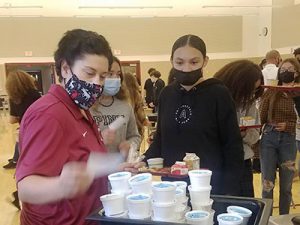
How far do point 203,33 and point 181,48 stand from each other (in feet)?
37.9

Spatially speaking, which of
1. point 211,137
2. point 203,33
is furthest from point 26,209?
point 203,33

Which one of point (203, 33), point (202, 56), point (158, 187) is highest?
point (203, 33)

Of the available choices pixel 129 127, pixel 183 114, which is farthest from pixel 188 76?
pixel 129 127

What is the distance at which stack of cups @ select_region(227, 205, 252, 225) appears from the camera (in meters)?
1.10

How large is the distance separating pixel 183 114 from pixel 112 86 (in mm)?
593

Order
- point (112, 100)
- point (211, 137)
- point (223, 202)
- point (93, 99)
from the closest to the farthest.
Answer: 1. point (223, 202)
2. point (93, 99)
3. point (211, 137)
4. point (112, 100)

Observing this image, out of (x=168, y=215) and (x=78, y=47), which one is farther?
(x=78, y=47)

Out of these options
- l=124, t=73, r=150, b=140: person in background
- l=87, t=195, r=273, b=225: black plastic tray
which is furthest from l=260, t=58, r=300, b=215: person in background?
l=87, t=195, r=273, b=225: black plastic tray

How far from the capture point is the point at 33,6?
12.0 m

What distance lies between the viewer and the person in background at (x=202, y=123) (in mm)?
1817

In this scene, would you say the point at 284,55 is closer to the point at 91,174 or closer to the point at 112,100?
the point at 112,100

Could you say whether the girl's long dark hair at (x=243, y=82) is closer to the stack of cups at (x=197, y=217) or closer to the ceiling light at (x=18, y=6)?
the stack of cups at (x=197, y=217)

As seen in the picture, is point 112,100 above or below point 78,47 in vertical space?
below

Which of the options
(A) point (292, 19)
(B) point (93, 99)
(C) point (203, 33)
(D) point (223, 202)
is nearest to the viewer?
(D) point (223, 202)
